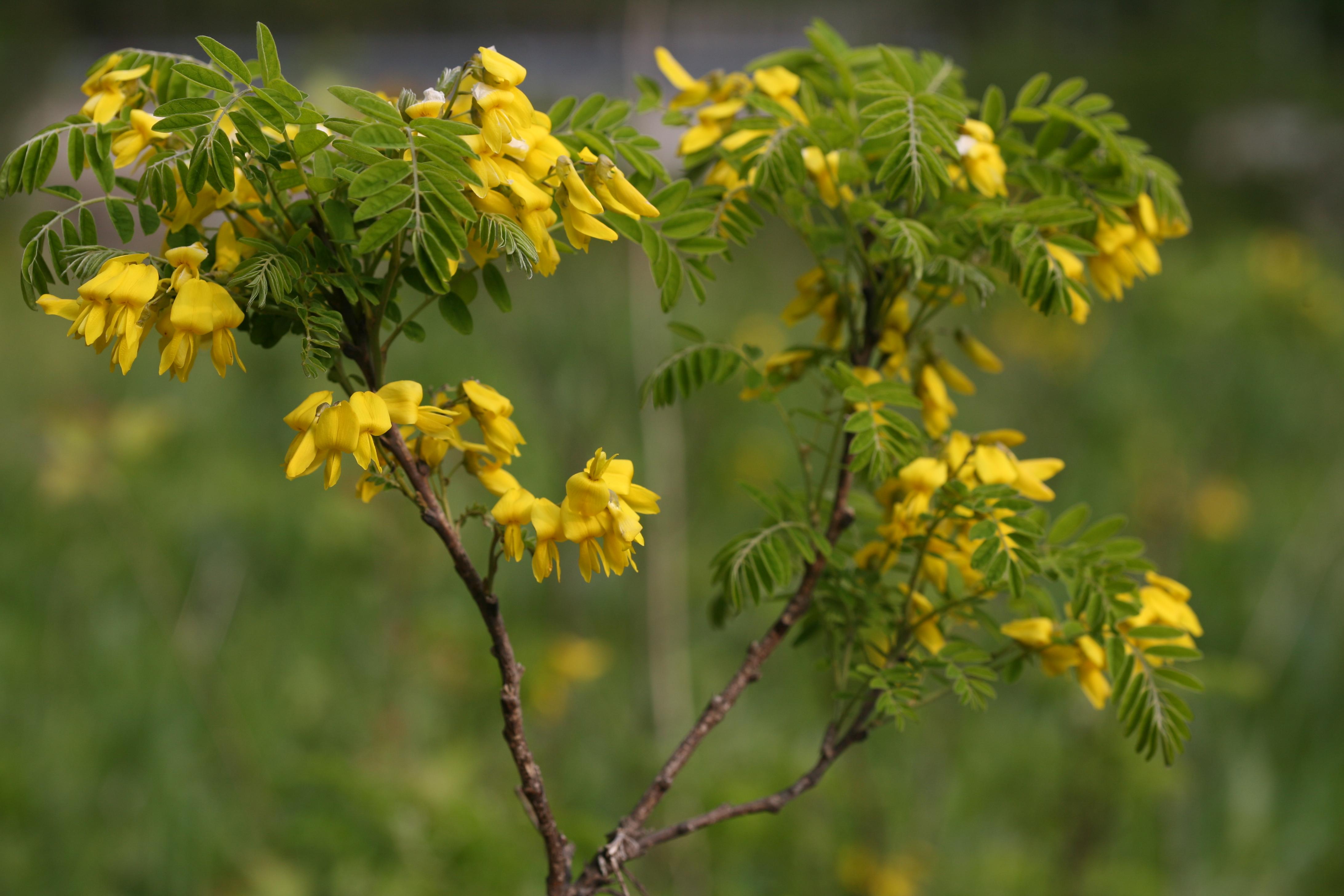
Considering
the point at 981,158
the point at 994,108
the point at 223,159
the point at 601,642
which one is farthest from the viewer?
the point at 601,642

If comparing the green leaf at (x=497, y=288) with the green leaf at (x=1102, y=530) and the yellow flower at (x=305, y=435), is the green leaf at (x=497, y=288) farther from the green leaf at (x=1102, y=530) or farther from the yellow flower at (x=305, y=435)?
the green leaf at (x=1102, y=530)

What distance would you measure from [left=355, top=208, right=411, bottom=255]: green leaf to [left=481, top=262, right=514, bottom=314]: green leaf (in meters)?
0.15

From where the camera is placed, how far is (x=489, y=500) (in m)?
2.67

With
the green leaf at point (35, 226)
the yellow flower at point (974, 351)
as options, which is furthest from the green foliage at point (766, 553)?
the green leaf at point (35, 226)

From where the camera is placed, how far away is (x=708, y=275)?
0.86 metres

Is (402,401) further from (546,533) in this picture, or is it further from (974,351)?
(974,351)

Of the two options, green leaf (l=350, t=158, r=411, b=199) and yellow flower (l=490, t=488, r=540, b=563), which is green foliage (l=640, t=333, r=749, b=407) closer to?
yellow flower (l=490, t=488, r=540, b=563)

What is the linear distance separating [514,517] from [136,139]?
0.39 meters

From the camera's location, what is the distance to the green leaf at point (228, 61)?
2.20ft

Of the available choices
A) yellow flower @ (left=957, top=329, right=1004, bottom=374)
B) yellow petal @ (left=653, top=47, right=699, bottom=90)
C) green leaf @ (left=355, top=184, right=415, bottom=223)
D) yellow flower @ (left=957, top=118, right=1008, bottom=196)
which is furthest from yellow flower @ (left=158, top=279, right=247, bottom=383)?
yellow flower @ (left=957, top=329, right=1004, bottom=374)

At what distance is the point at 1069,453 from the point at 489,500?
2.02 meters

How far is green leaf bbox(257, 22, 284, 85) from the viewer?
67cm

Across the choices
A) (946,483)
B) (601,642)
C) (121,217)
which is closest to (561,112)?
(121,217)

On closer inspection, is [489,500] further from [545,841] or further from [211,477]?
[545,841]
